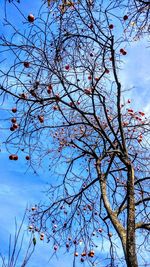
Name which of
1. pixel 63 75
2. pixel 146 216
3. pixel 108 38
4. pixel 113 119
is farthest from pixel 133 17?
pixel 146 216

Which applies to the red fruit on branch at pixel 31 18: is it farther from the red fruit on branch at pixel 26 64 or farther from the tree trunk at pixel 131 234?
the tree trunk at pixel 131 234

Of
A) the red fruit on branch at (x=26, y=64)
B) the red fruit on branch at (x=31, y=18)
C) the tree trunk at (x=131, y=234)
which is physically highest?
the red fruit on branch at (x=31, y=18)

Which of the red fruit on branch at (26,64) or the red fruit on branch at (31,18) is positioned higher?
the red fruit on branch at (31,18)

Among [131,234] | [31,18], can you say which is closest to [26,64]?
[31,18]

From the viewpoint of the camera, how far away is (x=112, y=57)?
18.0ft

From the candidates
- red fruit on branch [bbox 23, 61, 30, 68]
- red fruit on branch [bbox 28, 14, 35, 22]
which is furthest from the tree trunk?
red fruit on branch [bbox 28, 14, 35, 22]

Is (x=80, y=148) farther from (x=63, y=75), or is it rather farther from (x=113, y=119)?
(x=63, y=75)

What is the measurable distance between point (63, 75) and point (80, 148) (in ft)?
4.91

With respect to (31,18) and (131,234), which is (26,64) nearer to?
(31,18)

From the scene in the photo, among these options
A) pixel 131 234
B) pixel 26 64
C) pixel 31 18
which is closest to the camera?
pixel 131 234

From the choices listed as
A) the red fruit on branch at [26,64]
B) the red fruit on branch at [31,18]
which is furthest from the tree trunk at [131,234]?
the red fruit on branch at [31,18]

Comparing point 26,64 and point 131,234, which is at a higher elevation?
point 26,64

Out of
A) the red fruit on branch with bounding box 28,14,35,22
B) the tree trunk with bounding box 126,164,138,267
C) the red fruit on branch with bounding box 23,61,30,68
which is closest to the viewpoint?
the tree trunk with bounding box 126,164,138,267

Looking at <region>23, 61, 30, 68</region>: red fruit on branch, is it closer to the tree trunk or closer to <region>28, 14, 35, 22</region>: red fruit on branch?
<region>28, 14, 35, 22</region>: red fruit on branch
